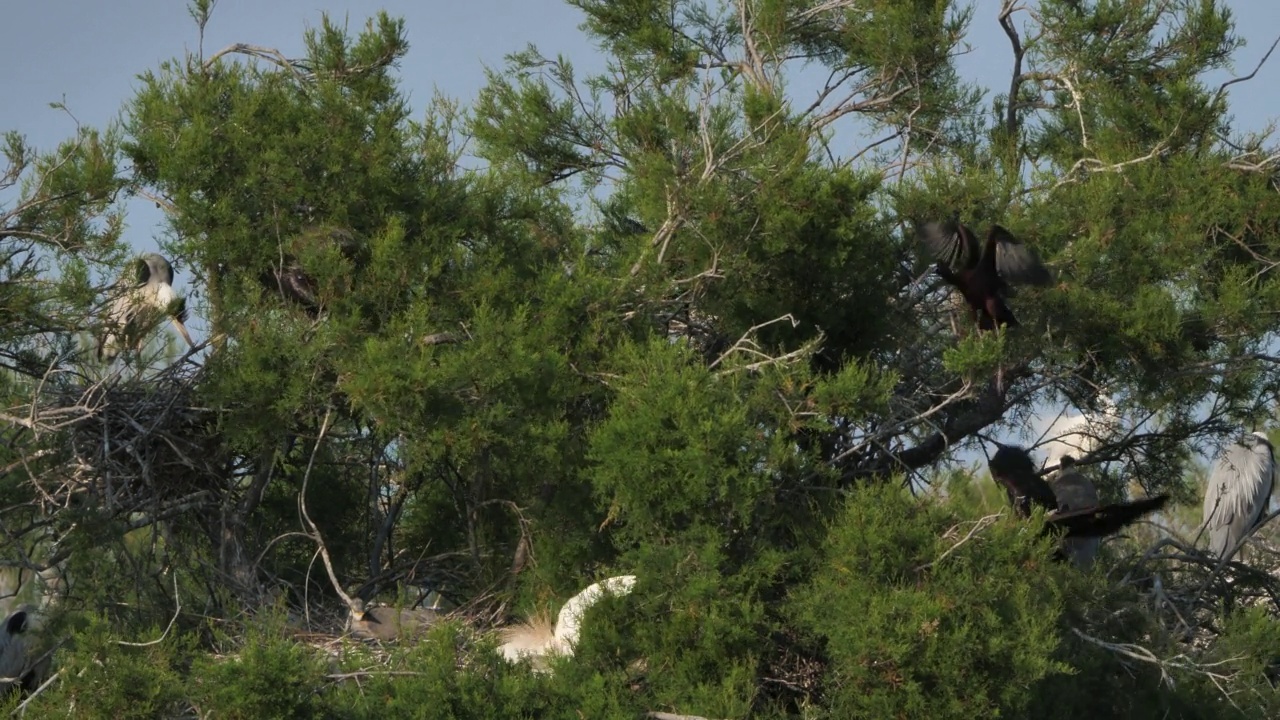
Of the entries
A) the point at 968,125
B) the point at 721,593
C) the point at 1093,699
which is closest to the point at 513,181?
the point at 968,125

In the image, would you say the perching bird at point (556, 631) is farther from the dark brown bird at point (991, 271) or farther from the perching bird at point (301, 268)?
the dark brown bird at point (991, 271)

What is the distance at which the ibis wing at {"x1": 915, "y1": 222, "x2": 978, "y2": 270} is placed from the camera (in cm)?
801

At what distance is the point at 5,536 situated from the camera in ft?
27.2

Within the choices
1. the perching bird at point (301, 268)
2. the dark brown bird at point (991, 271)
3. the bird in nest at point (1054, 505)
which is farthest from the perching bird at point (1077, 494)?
the perching bird at point (301, 268)

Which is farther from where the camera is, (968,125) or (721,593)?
(968,125)

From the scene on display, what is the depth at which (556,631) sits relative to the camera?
752 cm

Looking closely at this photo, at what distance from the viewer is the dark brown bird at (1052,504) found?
8.05 m

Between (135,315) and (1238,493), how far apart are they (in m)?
7.60

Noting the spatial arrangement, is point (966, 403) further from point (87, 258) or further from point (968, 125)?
point (87, 258)

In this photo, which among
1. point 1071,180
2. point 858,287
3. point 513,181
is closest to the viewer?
point 858,287

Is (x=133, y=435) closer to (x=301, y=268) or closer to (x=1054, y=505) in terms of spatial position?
(x=301, y=268)

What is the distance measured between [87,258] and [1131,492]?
6.57m

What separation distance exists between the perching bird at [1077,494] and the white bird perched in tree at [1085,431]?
19 cm

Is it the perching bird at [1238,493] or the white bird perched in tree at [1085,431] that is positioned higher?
the white bird perched in tree at [1085,431]
